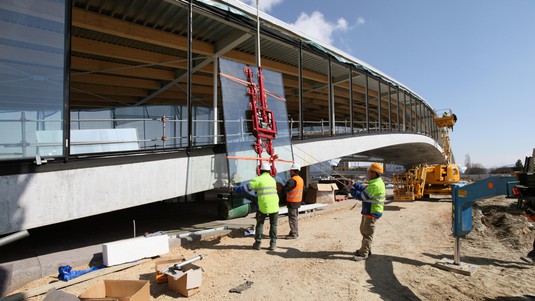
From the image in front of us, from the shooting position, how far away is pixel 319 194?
13984 mm

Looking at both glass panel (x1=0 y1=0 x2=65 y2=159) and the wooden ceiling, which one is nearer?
glass panel (x1=0 y1=0 x2=65 y2=159)

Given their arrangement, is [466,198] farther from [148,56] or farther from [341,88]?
[341,88]

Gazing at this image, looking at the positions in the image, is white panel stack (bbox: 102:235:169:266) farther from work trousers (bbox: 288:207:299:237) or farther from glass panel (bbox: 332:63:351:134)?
glass panel (bbox: 332:63:351:134)

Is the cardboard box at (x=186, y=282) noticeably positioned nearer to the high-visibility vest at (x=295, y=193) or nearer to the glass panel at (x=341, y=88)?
the high-visibility vest at (x=295, y=193)

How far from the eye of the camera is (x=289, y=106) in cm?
2530

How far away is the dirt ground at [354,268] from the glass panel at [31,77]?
7.48ft

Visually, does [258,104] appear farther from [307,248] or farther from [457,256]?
[457,256]

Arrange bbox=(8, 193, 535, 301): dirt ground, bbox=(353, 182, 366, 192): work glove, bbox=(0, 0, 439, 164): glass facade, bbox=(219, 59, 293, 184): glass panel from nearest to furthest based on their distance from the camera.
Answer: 1. bbox=(8, 193, 535, 301): dirt ground
2. bbox=(0, 0, 439, 164): glass facade
3. bbox=(353, 182, 366, 192): work glove
4. bbox=(219, 59, 293, 184): glass panel

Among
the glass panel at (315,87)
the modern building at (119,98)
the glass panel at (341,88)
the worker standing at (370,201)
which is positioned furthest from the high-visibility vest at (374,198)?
the glass panel at (341,88)

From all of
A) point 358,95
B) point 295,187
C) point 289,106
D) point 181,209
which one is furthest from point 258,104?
point 358,95

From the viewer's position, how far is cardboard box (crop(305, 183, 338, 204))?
549 inches

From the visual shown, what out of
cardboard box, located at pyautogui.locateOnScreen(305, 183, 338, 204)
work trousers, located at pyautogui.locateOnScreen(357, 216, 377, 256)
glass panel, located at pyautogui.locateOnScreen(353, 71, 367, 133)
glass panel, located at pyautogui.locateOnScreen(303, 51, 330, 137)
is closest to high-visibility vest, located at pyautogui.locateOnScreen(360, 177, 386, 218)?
work trousers, located at pyautogui.locateOnScreen(357, 216, 377, 256)

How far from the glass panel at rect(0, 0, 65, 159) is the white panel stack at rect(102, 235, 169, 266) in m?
1.87

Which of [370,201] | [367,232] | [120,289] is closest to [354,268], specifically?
[367,232]
